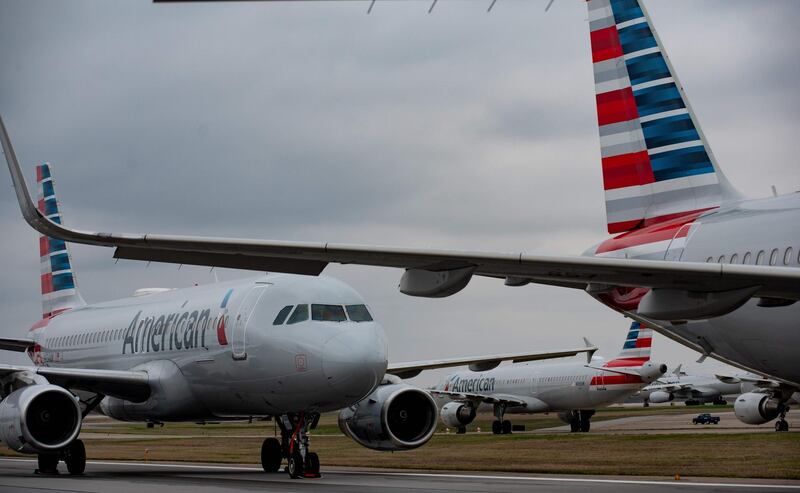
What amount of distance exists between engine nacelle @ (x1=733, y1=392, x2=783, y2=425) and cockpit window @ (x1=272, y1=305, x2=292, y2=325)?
72.8 feet

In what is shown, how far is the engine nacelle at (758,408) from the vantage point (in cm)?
3481

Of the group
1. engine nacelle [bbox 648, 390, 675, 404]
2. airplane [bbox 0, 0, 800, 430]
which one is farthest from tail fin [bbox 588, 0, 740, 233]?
engine nacelle [bbox 648, 390, 675, 404]

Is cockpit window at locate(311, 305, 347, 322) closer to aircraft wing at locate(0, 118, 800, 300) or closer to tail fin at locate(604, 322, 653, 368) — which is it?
aircraft wing at locate(0, 118, 800, 300)

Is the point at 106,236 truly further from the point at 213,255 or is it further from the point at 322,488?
the point at 322,488

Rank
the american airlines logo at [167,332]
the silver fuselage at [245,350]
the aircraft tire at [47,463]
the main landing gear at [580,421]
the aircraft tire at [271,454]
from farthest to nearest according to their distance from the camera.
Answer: the main landing gear at [580,421]
the aircraft tire at [47,463]
the aircraft tire at [271,454]
the american airlines logo at [167,332]
the silver fuselage at [245,350]

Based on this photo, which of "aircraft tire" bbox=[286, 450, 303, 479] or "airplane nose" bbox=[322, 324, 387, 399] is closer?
"airplane nose" bbox=[322, 324, 387, 399]

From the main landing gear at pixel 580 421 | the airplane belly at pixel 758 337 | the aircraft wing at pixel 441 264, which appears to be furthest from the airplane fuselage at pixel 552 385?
the aircraft wing at pixel 441 264

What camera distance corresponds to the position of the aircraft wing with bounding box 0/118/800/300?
363 inches

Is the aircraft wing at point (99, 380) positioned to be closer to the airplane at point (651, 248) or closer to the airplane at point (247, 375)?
the airplane at point (247, 375)

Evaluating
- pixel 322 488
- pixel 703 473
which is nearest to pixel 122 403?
pixel 322 488

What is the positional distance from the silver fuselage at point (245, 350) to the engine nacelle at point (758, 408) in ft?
69.7

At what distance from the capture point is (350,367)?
16.8 m

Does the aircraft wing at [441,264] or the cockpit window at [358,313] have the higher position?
the aircraft wing at [441,264]

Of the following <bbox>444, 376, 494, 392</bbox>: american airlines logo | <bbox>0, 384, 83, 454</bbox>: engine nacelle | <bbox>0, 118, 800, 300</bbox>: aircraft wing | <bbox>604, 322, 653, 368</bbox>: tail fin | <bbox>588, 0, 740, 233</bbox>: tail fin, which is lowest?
<bbox>444, 376, 494, 392</bbox>: american airlines logo
